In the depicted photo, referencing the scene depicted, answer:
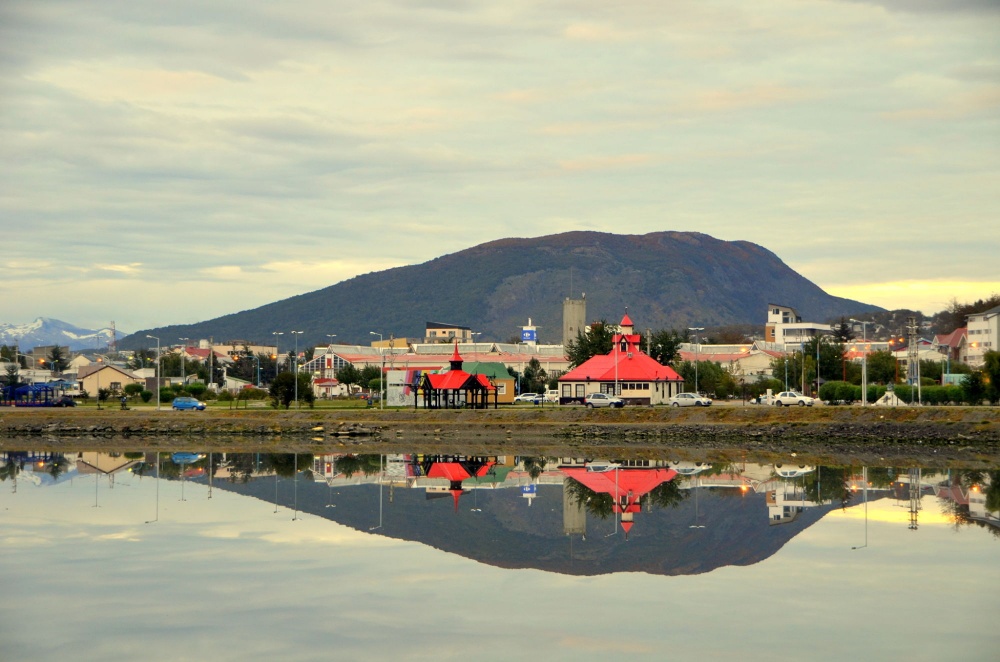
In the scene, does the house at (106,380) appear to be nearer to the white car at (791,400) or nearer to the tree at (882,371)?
the white car at (791,400)

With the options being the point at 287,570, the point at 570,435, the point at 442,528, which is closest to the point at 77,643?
the point at 287,570

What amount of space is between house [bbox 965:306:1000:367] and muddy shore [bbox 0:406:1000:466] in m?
84.6

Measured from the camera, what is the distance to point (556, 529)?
32.6 m

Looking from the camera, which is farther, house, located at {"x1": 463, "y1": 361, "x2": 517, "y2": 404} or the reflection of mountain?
house, located at {"x1": 463, "y1": 361, "x2": 517, "y2": 404}

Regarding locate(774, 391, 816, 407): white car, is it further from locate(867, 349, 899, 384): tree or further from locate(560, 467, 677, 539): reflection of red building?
locate(560, 467, 677, 539): reflection of red building

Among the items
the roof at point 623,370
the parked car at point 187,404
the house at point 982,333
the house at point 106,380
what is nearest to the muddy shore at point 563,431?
the parked car at point 187,404

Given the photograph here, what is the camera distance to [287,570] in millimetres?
25297

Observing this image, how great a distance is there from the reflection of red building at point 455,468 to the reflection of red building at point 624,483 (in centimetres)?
399

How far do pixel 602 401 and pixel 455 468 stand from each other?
37.2 m

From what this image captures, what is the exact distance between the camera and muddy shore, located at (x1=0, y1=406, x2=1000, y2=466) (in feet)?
199

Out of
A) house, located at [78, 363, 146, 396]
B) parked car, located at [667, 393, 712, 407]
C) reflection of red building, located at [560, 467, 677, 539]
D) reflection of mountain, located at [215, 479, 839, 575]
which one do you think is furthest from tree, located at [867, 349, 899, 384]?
house, located at [78, 363, 146, 396]

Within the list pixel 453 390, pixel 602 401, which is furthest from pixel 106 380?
pixel 602 401

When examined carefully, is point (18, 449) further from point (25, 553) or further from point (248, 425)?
point (25, 553)

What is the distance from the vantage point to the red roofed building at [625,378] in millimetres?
93312
